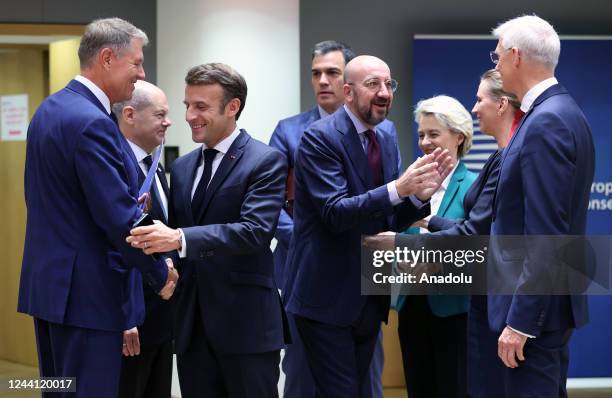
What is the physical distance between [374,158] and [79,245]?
1.29m

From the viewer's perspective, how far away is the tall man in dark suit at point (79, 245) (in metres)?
2.89

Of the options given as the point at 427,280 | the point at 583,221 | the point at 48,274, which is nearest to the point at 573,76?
the point at 427,280

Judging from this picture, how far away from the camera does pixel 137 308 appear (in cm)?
307

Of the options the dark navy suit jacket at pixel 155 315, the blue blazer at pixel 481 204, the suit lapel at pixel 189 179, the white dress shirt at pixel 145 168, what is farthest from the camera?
the white dress shirt at pixel 145 168

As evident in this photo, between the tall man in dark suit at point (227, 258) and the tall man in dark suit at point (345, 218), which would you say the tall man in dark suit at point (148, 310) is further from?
the tall man in dark suit at point (345, 218)

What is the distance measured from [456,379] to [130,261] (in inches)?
68.5

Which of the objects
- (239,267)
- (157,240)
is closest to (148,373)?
(239,267)

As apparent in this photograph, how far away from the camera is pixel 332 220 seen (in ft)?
11.4

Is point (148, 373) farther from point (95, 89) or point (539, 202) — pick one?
point (539, 202)

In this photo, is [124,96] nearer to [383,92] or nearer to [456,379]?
[383,92]

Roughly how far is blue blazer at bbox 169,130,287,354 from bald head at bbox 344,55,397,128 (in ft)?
1.37

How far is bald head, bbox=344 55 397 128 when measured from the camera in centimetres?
362

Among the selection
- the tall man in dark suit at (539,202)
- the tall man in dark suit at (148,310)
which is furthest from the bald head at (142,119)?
the tall man in dark suit at (539,202)

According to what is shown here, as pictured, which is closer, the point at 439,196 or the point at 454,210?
the point at 454,210
